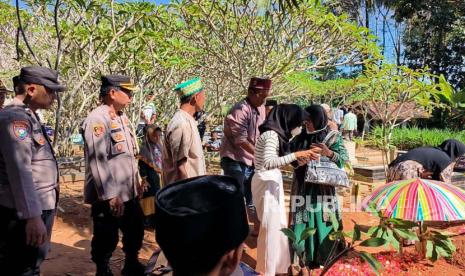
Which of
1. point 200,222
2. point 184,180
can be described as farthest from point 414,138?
point 200,222

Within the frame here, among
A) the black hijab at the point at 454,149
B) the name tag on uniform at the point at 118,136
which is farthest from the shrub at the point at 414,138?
the name tag on uniform at the point at 118,136

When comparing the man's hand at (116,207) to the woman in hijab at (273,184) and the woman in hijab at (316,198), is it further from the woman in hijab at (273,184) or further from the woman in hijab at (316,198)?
the woman in hijab at (316,198)

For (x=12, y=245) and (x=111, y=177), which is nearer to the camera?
(x=12, y=245)

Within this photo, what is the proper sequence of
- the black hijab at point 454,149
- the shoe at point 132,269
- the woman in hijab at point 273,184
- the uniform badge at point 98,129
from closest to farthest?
the uniform badge at point 98,129, the woman in hijab at point 273,184, the shoe at point 132,269, the black hijab at point 454,149

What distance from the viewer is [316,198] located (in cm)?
340

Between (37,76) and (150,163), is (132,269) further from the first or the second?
(37,76)

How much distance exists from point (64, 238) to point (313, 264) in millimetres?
2726

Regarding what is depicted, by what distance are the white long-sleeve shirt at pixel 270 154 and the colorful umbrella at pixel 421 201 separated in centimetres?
66

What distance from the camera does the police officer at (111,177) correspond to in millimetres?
3088

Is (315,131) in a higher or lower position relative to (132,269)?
higher

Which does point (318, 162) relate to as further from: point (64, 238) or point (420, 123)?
point (420, 123)

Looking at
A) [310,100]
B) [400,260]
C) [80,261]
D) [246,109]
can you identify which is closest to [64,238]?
[80,261]

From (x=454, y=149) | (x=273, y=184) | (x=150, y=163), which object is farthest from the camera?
(x=150, y=163)

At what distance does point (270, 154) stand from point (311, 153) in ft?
1.00
